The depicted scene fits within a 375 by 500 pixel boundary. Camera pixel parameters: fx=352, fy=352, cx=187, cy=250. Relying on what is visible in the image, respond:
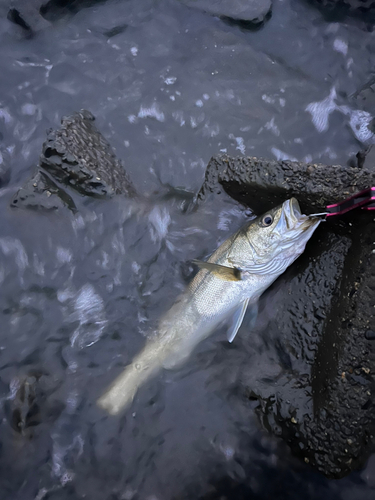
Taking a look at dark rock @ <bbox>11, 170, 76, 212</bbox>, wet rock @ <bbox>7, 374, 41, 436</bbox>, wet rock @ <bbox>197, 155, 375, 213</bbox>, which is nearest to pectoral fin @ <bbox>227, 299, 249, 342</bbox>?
wet rock @ <bbox>197, 155, 375, 213</bbox>

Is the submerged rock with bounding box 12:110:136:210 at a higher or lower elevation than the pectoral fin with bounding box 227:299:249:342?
higher

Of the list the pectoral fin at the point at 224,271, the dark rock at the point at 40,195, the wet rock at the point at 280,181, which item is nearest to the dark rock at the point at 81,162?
the dark rock at the point at 40,195

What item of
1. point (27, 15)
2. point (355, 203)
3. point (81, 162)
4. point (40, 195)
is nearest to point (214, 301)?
point (355, 203)

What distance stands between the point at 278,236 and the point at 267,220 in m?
0.20

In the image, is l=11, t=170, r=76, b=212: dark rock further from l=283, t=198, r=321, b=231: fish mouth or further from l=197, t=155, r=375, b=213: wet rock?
l=283, t=198, r=321, b=231: fish mouth

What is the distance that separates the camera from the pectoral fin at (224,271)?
3.79m

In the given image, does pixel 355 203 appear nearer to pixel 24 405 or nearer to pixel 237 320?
pixel 237 320

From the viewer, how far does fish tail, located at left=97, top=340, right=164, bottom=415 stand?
378cm

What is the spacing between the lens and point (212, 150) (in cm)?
469

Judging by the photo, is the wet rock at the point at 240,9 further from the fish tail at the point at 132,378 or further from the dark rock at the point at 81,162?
the fish tail at the point at 132,378

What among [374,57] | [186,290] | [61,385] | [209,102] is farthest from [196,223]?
[374,57]

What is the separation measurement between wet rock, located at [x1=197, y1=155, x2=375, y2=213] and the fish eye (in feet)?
1.13

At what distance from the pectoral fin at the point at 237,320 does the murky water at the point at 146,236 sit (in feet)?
0.69

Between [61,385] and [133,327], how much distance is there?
0.99 metres
